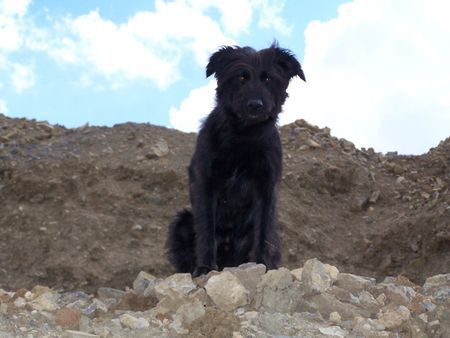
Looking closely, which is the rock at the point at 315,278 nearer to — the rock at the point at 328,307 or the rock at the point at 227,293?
the rock at the point at 328,307

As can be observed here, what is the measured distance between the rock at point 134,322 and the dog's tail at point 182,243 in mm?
3203

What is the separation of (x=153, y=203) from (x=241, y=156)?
5.71 meters

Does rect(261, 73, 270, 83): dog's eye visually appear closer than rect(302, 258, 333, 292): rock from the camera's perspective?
No

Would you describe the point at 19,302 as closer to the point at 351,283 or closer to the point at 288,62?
the point at 351,283

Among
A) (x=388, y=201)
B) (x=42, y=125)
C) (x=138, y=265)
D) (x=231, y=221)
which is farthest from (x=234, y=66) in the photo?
(x=42, y=125)

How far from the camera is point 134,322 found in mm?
4254

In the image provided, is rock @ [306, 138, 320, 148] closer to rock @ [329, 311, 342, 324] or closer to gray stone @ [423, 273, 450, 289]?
gray stone @ [423, 273, 450, 289]

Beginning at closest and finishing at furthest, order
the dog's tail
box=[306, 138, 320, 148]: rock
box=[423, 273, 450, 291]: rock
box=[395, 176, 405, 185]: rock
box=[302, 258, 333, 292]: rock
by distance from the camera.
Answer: box=[302, 258, 333, 292]: rock < box=[423, 273, 450, 291]: rock < the dog's tail < box=[395, 176, 405, 185]: rock < box=[306, 138, 320, 148]: rock

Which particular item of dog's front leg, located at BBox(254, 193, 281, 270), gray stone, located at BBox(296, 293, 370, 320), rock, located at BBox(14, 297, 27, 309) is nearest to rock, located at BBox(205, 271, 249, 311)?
gray stone, located at BBox(296, 293, 370, 320)

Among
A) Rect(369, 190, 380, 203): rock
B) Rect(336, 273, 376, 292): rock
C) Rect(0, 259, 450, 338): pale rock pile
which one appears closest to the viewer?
Rect(0, 259, 450, 338): pale rock pile

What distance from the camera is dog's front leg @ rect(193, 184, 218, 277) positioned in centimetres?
674

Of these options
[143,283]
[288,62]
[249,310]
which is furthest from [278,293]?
[288,62]

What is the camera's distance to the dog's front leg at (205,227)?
6.74m

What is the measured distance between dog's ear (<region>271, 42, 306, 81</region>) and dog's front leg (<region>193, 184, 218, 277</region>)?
1451 millimetres
